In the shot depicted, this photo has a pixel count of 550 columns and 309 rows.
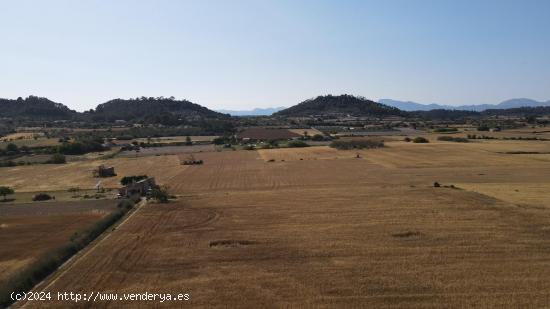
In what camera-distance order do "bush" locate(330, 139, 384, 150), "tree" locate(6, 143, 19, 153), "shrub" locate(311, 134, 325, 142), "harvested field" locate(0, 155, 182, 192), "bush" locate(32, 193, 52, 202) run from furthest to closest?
1. "shrub" locate(311, 134, 325, 142)
2. "tree" locate(6, 143, 19, 153)
3. "bush" locate(330, 139, 384, 150)
4. "harvested field" locate(0, 155, 182, 192)
5. "bush" locate(32, 193, 52, 202)

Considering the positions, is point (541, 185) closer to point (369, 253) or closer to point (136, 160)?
point (369, 253)

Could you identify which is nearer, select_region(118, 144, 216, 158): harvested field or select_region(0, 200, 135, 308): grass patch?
select_region(0, 200, 135, 308): grass patch

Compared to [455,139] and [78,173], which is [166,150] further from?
[455,139]

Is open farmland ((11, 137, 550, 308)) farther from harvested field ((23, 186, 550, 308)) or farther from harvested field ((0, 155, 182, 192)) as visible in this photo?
harvested field ((0, 155, 182, 192))

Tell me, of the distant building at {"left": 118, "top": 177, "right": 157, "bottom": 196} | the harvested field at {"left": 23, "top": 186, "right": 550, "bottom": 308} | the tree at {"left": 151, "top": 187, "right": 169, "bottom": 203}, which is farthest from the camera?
the distant building at {"left": 118, "top": 177, "right": 157, "bottom": 196}

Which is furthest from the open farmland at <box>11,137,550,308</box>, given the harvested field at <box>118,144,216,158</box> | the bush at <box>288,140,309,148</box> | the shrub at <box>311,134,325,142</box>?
the shrub at <box>311,134,325,142</box>

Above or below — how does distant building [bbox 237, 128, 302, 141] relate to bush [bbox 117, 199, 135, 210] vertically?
above

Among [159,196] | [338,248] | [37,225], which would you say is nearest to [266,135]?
[159,196]

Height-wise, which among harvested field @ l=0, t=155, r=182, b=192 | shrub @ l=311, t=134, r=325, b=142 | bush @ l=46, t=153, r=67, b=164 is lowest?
harvested field @ l=0, t=155, r=182, b=192
